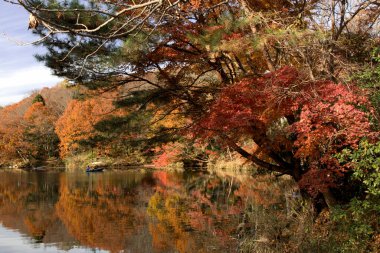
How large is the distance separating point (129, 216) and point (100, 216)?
929 mm

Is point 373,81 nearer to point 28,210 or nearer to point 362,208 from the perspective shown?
point 362,208

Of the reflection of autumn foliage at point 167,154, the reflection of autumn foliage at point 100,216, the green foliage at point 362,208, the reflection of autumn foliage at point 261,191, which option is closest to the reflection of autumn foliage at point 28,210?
the reflection of autumn foliage at point 100,216

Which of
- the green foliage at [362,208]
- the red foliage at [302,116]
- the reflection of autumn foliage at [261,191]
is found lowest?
the reflection of autumn foliage at [261,191]

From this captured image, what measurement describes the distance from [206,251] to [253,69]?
13.9 feet

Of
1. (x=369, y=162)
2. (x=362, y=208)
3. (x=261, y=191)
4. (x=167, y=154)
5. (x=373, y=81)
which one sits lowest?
(x=261, y=191)

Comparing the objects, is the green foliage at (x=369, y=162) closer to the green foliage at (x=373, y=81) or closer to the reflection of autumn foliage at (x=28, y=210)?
the green foliage at (x=373, y=81)

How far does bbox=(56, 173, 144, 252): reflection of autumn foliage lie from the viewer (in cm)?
1028

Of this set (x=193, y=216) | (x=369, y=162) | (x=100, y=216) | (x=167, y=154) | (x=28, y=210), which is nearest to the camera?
(x=369, y=162)

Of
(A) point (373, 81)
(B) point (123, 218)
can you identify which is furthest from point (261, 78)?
(B) point (123, 218)

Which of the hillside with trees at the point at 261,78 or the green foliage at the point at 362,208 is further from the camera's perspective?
the hillside with trees at the point at 261,78

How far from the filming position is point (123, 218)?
12773 mm

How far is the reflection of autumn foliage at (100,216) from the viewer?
10.3 m

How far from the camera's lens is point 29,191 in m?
20.3

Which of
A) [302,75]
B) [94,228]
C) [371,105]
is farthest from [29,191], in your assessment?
[371,105]
